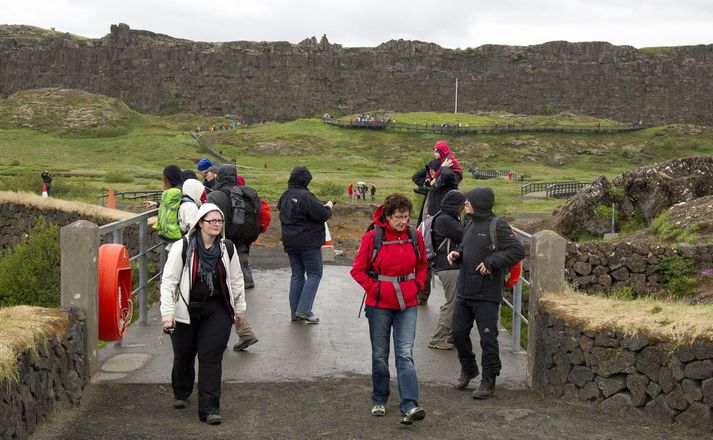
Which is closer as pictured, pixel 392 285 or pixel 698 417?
pixel 698 417

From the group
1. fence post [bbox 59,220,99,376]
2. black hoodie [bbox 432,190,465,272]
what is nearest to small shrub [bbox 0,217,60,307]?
fence post [bbox 59,220,99,376]

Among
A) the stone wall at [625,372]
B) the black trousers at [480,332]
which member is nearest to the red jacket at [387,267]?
the black trousers at [480,332]

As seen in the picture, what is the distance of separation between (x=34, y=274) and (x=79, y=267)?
8579 millimetres

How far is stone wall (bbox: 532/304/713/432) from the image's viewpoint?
740 centimetres

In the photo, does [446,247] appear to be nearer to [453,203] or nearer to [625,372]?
[453,203]

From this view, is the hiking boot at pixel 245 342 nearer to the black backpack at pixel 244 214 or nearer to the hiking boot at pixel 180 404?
the hiking boot at pixel 180 404

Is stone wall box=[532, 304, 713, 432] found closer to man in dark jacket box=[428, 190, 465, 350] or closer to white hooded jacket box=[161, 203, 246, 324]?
man in dark jacket box=[428, 190, 465, 350]

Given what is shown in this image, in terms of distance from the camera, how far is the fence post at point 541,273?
937 cm

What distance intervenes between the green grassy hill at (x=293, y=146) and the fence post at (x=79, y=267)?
38.9 metres

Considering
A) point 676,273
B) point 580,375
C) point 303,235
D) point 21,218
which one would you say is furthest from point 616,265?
point 21,218

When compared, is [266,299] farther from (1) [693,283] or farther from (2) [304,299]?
Answer: (1) [693,283]

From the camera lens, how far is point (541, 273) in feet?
31.1

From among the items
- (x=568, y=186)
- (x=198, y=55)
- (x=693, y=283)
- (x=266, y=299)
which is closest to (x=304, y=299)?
(x=266, y=299)

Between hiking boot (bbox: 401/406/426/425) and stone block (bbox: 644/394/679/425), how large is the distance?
5.91 ft
